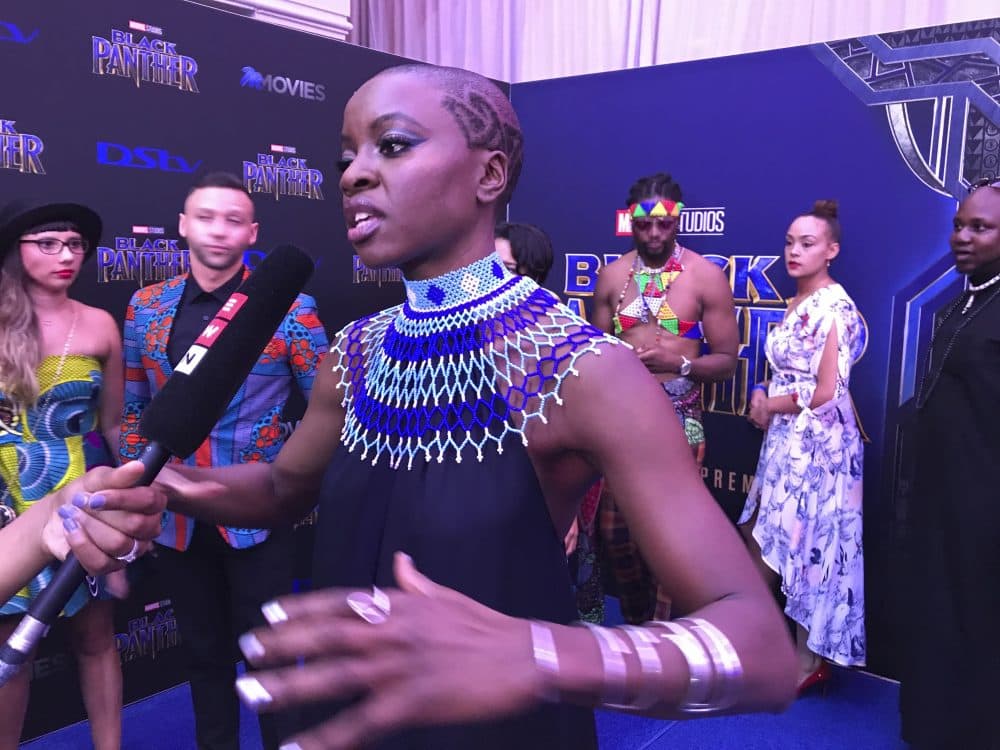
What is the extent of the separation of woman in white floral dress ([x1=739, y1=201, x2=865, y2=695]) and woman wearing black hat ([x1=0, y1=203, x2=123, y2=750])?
2299 mm

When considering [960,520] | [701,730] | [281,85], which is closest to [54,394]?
[281,85]

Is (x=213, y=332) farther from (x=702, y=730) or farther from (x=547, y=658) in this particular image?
(x=702, y=730)

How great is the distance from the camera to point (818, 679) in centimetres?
302

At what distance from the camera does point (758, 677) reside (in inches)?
29.1

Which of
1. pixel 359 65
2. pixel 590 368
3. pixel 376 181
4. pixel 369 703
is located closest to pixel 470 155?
pixel 376 181

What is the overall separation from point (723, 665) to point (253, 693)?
403 mm

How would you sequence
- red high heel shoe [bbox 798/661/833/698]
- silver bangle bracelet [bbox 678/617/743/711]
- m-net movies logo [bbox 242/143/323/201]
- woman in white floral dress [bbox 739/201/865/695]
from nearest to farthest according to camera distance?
silver bangle bracelet [bbox 678/617/743/711] → woman in white floral dress [bbox 739/201/865/695] → red high heel shoe [bbox 798/661/833/698] → m-net movies logo [bbox 242/143/323/201]

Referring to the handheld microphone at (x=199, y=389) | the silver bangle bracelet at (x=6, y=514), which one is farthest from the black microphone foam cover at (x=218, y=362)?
the silver bangle bracelet at (x=6, y=514)

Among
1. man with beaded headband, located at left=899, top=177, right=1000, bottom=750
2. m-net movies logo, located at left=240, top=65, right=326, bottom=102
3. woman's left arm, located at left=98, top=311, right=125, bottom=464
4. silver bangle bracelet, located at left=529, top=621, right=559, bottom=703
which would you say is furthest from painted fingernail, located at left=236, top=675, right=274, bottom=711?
m-net movies logo, located at left=240, top=65, right=326, bottom=102

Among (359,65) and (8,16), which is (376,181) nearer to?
(8,16)

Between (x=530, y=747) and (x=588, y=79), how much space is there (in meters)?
3.52

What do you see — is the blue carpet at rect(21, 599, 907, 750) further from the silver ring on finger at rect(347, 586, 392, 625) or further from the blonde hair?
the silver ring on finger at rect(347, 586, 392, 625)

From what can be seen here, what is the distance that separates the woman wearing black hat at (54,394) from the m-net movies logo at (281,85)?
1.04m

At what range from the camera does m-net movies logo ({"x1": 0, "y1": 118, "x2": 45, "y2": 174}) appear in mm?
2396
